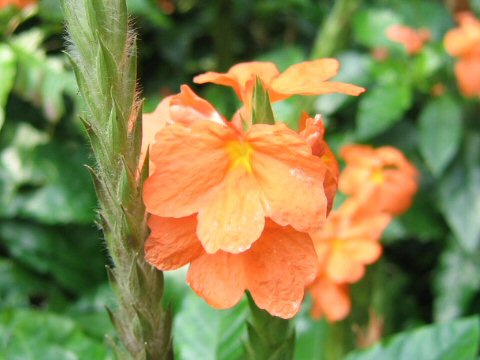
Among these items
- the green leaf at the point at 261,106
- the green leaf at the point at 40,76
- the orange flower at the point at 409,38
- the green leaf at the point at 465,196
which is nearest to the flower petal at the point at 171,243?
the green leaf at the point at 261,106

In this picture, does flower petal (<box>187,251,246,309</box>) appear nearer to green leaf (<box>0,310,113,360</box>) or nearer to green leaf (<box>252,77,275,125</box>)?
green leaf (<box>252,77,275,125</box>)

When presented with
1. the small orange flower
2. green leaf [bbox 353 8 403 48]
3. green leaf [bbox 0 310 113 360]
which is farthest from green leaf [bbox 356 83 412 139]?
green leaf [bbox 0 310 113 360]

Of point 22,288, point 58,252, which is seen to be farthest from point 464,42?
point 22,288

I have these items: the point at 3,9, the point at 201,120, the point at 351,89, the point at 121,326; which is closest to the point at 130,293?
the point at 121,326

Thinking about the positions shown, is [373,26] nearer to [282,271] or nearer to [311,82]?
[311,82]

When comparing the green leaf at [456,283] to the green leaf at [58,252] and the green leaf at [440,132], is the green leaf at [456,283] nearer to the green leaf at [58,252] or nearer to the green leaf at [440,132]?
the green leaf at [440,132]

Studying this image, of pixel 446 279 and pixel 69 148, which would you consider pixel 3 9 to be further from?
pixel 446 279
